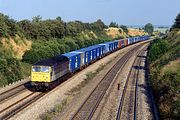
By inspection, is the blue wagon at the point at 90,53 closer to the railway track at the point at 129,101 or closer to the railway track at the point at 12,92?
the railway track at the point at 129,101

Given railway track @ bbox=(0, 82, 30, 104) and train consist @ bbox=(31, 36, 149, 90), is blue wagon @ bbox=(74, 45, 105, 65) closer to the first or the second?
train consist @ bbox=(31, 36, 149, 90)

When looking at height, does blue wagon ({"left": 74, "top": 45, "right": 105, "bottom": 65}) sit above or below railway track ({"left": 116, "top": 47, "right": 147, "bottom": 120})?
above

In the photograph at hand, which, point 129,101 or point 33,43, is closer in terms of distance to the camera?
point 129,101

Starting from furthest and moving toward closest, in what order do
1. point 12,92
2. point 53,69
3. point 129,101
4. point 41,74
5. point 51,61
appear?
1. point 51,61
2. point 12,92
3. point 53,69
4. point 41,74
5. point 129,101

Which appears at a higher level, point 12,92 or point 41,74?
point 41,74

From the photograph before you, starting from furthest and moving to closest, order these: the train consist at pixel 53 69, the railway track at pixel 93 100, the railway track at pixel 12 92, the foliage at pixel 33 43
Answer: the foliage at pixel 33 43
the train consist at pixel 53 69
the railway track at pixel 12 92
the railway track at pixel 93 100

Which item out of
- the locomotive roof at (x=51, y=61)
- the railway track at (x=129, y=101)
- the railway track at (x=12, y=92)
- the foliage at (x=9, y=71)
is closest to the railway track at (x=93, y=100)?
the railway track at (x=129, y=101)

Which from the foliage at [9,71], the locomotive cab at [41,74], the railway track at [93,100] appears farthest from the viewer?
the foliage at [9,71]

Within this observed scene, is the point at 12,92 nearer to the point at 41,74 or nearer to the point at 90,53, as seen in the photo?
the point at 41,74

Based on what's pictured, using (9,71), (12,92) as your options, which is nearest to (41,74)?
(12,92)

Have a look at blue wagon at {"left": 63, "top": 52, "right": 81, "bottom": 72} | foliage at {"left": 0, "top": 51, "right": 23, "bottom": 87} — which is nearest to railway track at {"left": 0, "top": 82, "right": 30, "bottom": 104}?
foliage at {"left": 0, "top": 51, "right": 23, "bottom": 87}

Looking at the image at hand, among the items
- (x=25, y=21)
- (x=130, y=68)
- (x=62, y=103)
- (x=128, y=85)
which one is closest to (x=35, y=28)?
(x=25, y=21)

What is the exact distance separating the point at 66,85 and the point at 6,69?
7380mm

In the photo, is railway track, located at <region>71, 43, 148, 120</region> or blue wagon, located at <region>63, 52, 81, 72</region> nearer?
railway track, located at <region>71, 43, 148, 120</region>
